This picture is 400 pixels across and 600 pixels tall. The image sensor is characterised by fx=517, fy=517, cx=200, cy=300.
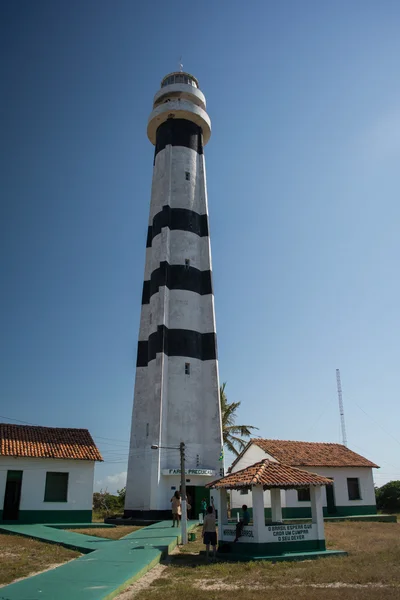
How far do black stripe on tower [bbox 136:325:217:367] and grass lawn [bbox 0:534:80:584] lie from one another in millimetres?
13811

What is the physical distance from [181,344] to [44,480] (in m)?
10.8

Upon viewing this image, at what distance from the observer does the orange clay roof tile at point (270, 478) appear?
56.0 ft

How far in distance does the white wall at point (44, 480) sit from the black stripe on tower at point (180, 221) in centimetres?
1564

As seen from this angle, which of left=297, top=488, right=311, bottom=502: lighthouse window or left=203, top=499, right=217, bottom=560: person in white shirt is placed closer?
left=203, top=499, right=217, bottom=560: person in white shirt

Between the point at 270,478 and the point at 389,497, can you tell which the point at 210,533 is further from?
the point at 389,497

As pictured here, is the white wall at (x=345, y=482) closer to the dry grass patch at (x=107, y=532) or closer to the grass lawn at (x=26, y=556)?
the dry grass patch at (x=107, y=532)

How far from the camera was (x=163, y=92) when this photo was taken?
3788 centimetres

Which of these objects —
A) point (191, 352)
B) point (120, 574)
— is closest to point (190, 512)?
point (191, 352)

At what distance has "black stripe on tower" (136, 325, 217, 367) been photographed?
3122 cm

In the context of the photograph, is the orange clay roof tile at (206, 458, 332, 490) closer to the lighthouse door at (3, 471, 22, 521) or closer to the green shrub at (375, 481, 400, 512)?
the lighthouse door at (3, 471, 22, 521)

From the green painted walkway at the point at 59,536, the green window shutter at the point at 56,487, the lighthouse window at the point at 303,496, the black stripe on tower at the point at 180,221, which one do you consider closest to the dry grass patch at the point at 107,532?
the green painted walkway at the point at 59,536

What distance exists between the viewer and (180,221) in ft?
113

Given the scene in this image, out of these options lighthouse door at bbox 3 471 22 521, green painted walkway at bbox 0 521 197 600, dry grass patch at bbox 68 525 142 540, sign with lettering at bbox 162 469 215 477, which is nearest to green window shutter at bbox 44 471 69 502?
lighthouse door at bbox 3 471 22 521

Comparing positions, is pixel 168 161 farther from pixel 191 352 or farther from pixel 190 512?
pixel 190 512
